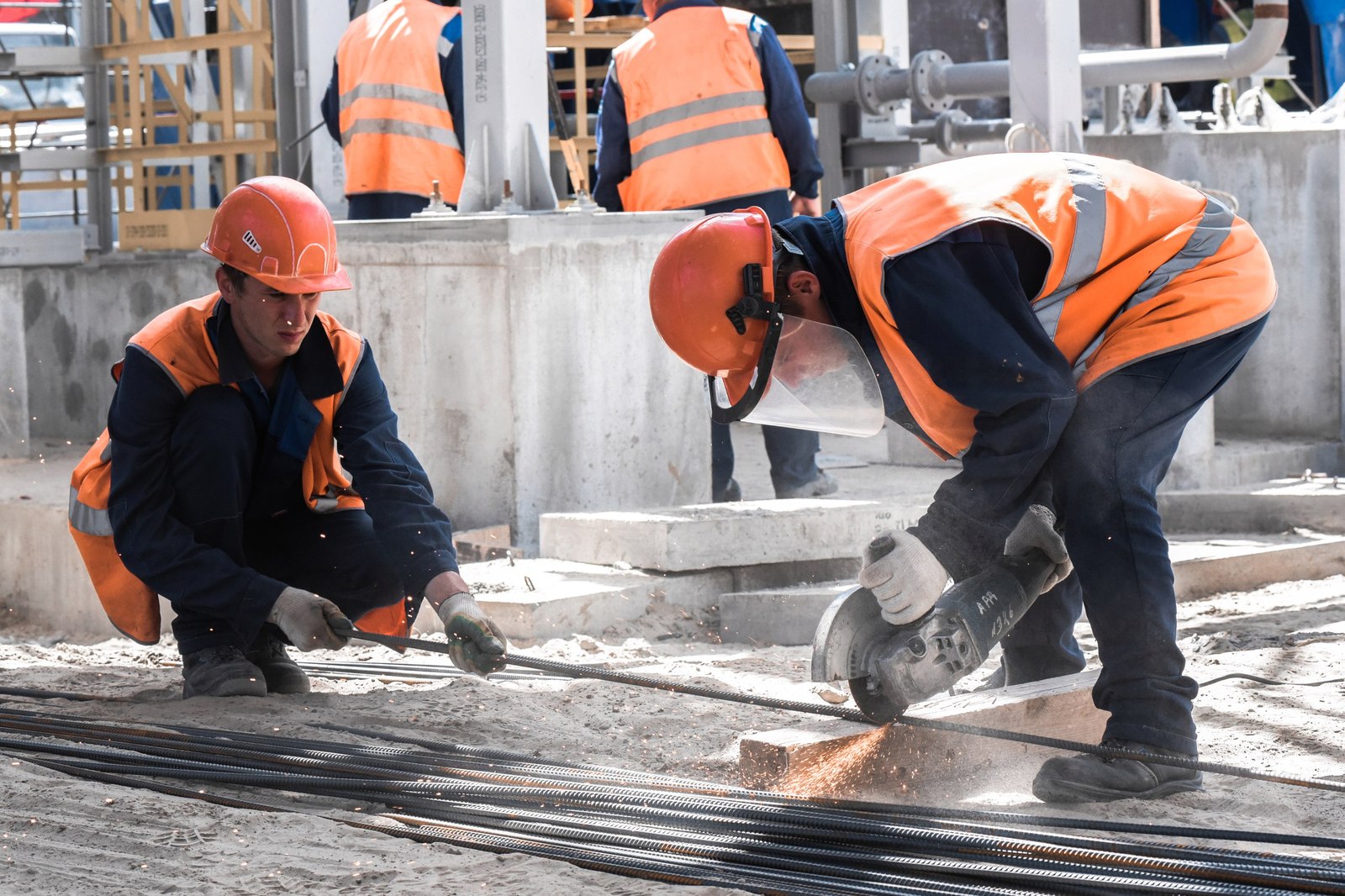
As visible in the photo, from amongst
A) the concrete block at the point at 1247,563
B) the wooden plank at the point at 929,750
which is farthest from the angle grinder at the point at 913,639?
the concrete block at the point at 1247,563

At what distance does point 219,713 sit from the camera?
13.0 ft

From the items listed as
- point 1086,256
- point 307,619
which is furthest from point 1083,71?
point 307,619

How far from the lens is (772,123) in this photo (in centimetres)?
643

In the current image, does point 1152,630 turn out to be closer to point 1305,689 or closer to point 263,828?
point 1305,689

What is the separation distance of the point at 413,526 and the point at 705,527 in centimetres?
135

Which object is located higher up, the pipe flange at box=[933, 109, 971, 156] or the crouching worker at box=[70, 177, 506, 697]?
the pipe flange at box=[933, 109, 971, 156]

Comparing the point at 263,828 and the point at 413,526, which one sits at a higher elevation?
the point at 413,526

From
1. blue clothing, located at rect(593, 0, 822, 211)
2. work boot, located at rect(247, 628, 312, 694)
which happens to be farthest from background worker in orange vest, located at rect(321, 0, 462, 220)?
work boot, located at rect(247, 628, 312, 694)

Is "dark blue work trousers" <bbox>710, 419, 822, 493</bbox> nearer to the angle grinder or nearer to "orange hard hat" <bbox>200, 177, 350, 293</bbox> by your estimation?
"orange hard hat" <bbox>200, 177, 350, 293</bbox>

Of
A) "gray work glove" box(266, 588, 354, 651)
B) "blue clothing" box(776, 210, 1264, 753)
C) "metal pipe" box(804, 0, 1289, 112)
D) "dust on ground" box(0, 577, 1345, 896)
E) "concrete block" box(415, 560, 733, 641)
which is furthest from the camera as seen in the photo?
"metal pipe" box(804, 0, 1289, 112)

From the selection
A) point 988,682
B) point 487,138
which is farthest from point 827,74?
point 988,682

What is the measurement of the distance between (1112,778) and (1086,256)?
3.46ft

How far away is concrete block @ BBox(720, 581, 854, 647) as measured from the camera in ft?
16.5

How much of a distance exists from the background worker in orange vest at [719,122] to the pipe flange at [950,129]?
1058 millimetres
